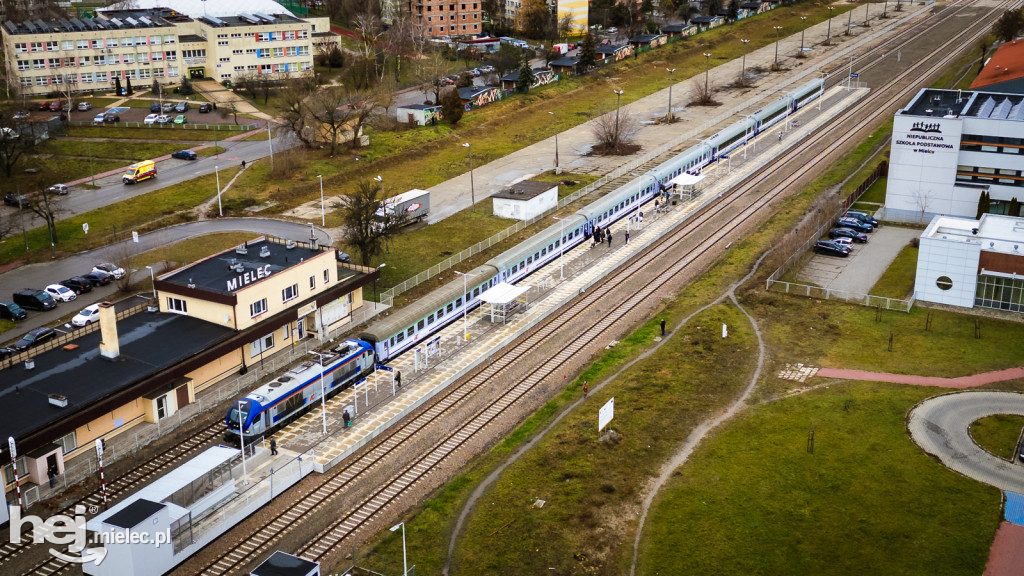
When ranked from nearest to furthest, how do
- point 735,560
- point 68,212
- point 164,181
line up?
1. point 735,560
2. point 68,212
3. point 164,181

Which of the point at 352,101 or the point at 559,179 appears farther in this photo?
the point at 352,101

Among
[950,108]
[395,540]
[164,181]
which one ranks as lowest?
[395,540]

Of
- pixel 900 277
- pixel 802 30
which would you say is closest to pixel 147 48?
pixel 900 277

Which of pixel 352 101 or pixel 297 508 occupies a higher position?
pixel 352 101

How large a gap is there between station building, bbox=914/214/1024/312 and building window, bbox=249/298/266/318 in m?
41.2

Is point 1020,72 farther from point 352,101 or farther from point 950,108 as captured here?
point 352,101

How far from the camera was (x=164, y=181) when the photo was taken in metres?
89.7

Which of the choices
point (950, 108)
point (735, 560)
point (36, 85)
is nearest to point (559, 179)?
point (950, 108)

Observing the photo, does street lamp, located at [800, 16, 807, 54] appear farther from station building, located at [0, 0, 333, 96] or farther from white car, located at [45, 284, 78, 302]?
white car, located at [45, 284, 78, 302]

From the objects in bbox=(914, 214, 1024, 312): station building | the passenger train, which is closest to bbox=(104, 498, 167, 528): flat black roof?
the passenger train

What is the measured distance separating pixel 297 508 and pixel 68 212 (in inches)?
1983

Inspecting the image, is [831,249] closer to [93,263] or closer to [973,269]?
[973,269]

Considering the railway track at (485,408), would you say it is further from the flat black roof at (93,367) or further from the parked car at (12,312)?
the parked car at (12,312)

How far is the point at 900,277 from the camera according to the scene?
67.8m
